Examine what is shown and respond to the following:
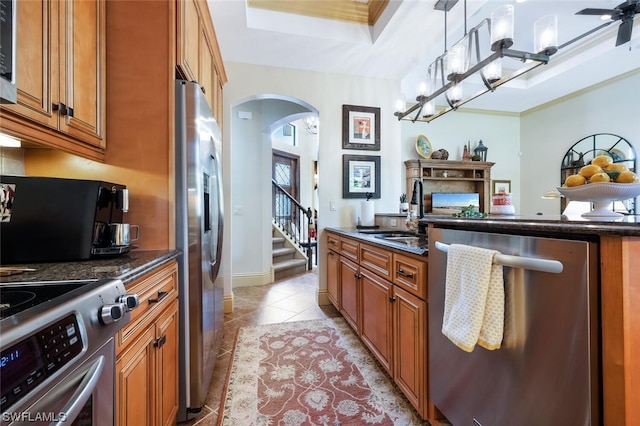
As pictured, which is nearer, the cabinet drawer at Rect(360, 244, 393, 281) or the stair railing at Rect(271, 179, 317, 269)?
the cabinet drawer at Rect(360, 244, 393, 281)

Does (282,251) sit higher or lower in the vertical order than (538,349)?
lower

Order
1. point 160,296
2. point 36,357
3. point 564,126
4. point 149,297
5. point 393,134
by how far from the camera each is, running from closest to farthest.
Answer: point 36,357, point 149,297, point 160,296, point 393,134, point 564,126

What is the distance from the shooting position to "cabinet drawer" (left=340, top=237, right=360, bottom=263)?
229cm

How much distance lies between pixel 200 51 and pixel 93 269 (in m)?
1.73

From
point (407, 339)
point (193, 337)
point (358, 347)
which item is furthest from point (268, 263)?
point (407, 339)

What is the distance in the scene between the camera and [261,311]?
3031 mm

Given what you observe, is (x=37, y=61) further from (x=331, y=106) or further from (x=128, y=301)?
(x=331, y=106)

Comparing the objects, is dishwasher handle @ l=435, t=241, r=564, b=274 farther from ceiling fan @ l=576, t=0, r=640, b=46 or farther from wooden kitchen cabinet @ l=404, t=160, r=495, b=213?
wooden kitchen cabinet @ l=404, t=160, r=495, b=213

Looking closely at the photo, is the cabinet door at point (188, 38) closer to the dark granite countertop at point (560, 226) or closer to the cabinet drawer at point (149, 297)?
the cabinet drawer at point (149, 297)

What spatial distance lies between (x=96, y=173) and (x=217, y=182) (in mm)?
666

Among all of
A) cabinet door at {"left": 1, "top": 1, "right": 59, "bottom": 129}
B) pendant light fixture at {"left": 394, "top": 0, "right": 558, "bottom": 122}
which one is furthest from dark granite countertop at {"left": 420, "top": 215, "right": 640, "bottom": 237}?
cabinet door at {"left": 1, "top": 1, "right": 59, "bottom": 129}

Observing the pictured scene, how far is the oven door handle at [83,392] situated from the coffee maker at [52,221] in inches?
25.7

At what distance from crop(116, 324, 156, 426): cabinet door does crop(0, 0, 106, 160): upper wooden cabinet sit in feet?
2.78

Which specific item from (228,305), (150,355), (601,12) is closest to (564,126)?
(601,12)
